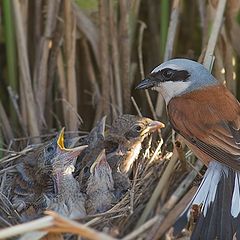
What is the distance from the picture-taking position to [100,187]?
150 inches

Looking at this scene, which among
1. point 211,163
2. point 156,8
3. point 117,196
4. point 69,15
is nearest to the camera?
point 211,163

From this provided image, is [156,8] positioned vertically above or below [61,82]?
above

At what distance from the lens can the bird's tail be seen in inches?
129

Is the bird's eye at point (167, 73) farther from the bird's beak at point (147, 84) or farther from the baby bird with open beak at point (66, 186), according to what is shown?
the baby bird with open beak at point (66, 186)

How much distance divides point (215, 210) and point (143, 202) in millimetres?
348

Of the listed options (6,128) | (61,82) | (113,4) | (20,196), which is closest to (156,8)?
(113,4)

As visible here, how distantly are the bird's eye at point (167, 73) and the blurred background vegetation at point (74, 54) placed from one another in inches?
17.3

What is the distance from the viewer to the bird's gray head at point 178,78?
12.6ft

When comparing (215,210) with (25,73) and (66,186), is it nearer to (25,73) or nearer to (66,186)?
(66,186)

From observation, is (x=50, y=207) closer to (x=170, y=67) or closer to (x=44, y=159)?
(x=44, y=159)

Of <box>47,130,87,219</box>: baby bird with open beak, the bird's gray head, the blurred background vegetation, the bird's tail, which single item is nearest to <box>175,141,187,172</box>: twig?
the bird's tail

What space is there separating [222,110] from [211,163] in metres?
0.26

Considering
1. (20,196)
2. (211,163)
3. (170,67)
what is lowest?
(20,196)

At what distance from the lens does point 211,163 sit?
362cm
